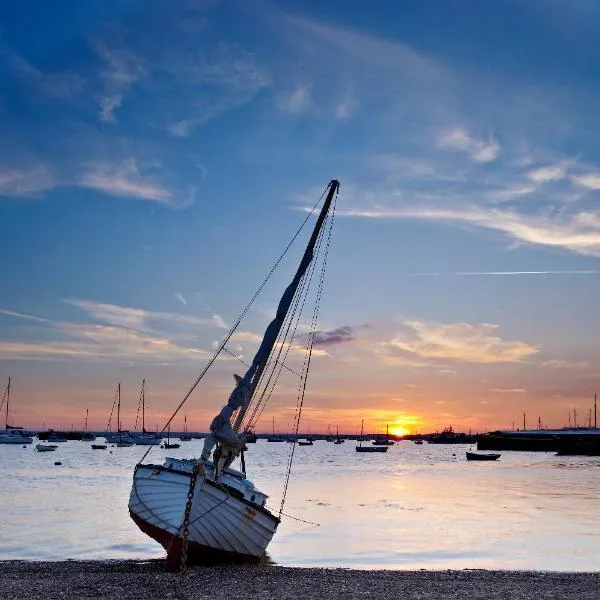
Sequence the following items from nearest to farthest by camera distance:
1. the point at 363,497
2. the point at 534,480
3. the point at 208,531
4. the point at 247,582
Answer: the point at 247,582 → the point at 208,531 → the point at 363,497 → the point at 534,480

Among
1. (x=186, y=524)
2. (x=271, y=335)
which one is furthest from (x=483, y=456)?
(x=186, y=524)

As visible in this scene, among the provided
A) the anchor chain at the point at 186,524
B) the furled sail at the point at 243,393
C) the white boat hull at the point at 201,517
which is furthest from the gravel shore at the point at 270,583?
the furled sail at the point at 243,393

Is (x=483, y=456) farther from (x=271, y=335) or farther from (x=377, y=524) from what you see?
(x=271, y=335)

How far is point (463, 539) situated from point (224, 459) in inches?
801

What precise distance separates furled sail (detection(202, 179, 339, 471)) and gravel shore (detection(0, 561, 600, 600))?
4.30 metres

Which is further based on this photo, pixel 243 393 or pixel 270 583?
pixel 243 393

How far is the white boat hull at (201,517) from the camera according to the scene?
2639 cm

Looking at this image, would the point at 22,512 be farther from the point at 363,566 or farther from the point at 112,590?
the point at 112,590

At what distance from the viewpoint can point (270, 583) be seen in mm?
23656

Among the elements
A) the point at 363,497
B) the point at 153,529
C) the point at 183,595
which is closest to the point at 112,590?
the point at 183,595

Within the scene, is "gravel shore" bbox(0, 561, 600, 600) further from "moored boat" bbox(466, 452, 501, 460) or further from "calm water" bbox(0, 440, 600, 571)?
"moored boat" bbox(466, 452, 501, 460)

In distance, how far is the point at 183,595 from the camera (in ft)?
68.8

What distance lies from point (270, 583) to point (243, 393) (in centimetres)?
658

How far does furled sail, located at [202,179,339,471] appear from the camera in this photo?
26.1 m
